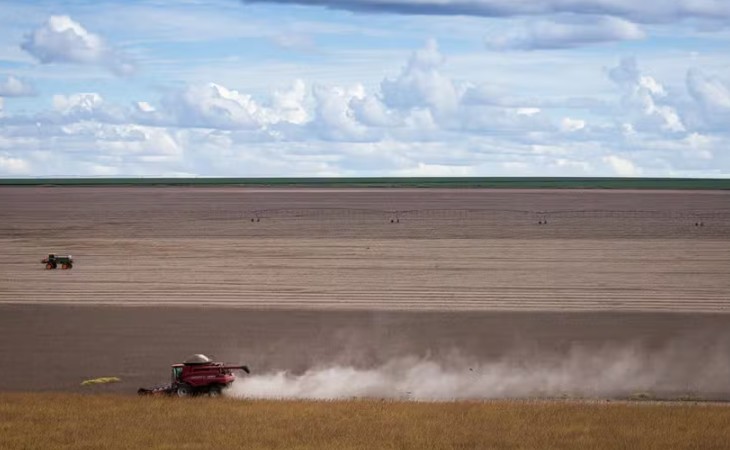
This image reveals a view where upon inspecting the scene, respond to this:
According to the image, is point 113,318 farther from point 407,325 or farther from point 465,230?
point 465,230

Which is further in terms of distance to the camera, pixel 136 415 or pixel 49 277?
pixel 49 277

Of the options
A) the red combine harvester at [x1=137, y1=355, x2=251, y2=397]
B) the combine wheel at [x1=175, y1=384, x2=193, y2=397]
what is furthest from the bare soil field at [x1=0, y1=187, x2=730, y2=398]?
the combine wheel at [x1=175, y1=384, x2=193, y2=397]

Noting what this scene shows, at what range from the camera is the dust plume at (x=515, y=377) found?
37.8 m

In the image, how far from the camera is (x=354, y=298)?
61.7 m

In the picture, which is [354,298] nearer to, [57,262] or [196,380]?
A: [57,262]

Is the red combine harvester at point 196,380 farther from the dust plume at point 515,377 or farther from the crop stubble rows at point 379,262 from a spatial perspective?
the crop stubble rows at point 379,262

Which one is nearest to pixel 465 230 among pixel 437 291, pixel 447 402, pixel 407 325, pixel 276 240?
pixel 276 240

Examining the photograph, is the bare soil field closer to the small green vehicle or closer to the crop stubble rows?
the crop stubble rows

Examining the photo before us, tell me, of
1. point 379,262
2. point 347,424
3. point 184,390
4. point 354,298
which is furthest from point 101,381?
point 379,262

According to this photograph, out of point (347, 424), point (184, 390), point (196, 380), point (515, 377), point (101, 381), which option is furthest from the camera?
point (515, 377)

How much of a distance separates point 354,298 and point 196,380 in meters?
26.7

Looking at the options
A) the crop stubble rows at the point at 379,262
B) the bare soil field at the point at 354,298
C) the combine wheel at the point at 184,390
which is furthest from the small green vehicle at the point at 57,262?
the combine wheel at the point at 184,390

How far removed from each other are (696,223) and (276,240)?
49.8 m

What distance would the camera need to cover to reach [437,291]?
64.6 m
